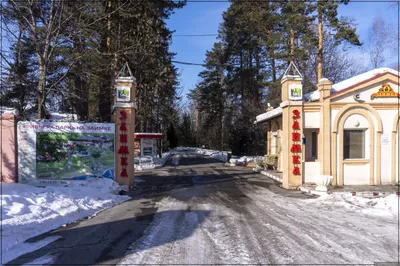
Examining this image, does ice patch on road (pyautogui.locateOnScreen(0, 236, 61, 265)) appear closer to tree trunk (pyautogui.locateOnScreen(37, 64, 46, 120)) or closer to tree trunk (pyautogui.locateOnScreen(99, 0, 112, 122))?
tree trunk (pyautogui.locateOnScreen(37, 64, 46, 120))

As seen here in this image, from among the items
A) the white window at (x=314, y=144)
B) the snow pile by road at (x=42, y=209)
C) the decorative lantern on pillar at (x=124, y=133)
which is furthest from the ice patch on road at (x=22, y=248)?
the white window at (x=314, y=144)

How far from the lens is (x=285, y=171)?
13539 mm

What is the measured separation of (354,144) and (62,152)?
12.8 m

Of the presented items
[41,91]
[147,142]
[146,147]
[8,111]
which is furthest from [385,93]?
[146,147]

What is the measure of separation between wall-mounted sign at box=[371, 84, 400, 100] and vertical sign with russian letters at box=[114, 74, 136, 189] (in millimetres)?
10928

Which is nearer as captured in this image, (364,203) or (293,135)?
(364,203)

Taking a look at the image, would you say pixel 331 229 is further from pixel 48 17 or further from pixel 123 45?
pixel 123 45

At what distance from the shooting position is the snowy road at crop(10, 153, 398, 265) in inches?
205

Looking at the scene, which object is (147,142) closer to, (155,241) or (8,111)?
(8,111)

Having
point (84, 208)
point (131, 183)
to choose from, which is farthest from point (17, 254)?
point (131, 183)

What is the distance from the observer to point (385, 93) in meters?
13.6

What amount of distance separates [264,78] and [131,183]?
25.7 metres

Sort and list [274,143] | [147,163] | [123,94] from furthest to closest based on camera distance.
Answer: [147,163]
[274,143]
[123,94]

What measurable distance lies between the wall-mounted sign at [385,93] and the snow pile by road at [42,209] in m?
11.7
